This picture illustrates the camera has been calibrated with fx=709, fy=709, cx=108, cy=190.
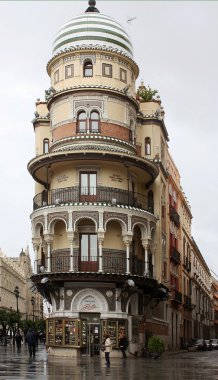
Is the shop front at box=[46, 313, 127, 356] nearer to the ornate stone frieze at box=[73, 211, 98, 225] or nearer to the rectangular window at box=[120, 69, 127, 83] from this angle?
the ornate stone frieze at box=[73, 211, 98, 225]

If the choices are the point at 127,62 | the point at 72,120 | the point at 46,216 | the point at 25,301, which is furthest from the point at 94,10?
the point at 25,301

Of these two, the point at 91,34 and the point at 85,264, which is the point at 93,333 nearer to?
the point at 85,264

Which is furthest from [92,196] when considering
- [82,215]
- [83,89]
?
[83,89]

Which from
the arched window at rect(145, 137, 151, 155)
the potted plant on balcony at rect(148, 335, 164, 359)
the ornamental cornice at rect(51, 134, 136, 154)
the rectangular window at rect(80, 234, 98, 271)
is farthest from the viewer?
the arched window at rect(145, 137, 151, 155)

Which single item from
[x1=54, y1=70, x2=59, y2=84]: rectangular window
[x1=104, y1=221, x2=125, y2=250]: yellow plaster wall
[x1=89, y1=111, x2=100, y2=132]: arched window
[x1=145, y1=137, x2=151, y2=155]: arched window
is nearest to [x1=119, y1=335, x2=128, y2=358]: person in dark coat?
[x1=104, y1=221, x2=125, y2=250]: yellow plaster wall

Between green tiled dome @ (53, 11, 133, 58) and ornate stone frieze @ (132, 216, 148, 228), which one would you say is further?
green tiled dome @ (53, 11, 133, 58)

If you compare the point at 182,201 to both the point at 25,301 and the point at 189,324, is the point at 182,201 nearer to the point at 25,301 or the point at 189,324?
the point at 189,324

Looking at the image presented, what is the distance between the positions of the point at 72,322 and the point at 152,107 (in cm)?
1945

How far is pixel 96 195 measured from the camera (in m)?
46.5

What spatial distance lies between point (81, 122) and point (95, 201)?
609 centimetres

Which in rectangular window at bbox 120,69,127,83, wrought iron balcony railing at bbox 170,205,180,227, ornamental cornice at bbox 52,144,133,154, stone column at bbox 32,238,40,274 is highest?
rectangular window at bbox 120,69,127,83

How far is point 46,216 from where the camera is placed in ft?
151

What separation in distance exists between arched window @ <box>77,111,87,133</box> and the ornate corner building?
0.07m

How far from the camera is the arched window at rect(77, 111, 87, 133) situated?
159 ft
